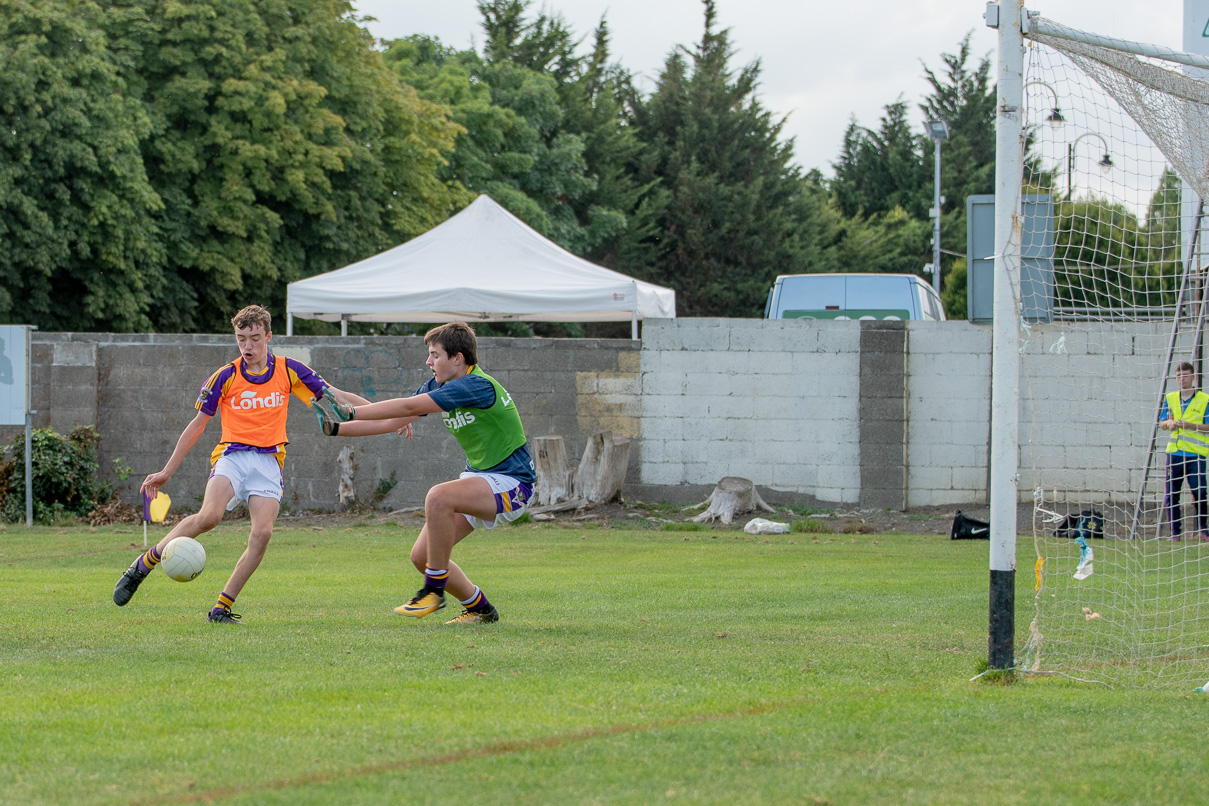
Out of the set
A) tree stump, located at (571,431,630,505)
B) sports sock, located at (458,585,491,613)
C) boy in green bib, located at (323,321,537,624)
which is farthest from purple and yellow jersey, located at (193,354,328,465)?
tree stump, located at (571,431,630,505)

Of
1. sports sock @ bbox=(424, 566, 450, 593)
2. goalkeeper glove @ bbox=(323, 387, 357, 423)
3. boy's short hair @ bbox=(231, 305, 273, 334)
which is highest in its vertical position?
boy's short hair @ bbox=(231, 305, 273, 334)

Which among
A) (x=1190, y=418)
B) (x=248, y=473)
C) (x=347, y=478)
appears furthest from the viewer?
(x=347, y=478)

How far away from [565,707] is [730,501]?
10.4m

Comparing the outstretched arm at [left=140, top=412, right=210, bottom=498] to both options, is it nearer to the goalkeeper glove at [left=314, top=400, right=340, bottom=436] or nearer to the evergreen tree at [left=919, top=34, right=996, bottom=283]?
the goalkeeper glove at [left=314, top=400, right=340, bottom=436]

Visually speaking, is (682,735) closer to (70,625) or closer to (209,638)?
(209,638)

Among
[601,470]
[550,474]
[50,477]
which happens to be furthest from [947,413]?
[50,477]

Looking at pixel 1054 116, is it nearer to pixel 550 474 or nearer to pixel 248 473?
pixel 248 473

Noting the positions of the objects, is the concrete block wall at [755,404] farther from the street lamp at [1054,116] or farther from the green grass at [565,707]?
the street lamp at [1054,116]

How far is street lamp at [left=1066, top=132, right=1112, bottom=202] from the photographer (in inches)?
270

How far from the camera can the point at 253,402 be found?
791 centimetres

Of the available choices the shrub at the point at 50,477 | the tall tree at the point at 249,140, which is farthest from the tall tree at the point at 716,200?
the shrub at the point at 50,477

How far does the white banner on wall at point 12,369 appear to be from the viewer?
1491cm

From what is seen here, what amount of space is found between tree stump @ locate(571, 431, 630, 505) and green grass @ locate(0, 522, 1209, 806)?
254 inches

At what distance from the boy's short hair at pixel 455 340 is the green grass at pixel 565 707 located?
5.33ft
